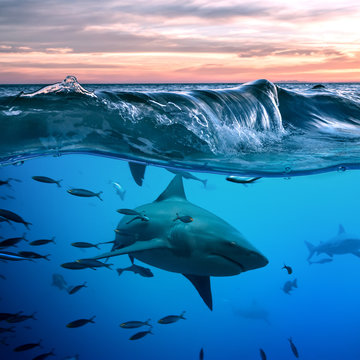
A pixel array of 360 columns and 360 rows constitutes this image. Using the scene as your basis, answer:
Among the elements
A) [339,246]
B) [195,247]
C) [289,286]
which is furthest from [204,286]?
[339,246]

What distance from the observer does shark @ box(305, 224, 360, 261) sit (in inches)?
259

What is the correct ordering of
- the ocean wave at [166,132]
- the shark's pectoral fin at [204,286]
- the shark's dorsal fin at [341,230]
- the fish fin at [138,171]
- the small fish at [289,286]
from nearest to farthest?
the shark's pectoral fin at [204,286], the ocean wave at [166,132], the small fish at [289,286], the shark's dorsal fin at [341,230], the fish fin at [138,171]

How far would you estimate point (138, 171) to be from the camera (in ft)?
23.7

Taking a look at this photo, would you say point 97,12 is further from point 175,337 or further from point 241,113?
point 175,337

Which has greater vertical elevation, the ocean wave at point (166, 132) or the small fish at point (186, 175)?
the ocean wave at point (166, 132)

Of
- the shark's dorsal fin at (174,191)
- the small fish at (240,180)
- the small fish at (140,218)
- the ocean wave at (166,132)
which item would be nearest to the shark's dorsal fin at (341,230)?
the ocean wave at (166,132)

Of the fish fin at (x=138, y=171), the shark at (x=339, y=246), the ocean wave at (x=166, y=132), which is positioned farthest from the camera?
the fish fin at (x=138, y=171)

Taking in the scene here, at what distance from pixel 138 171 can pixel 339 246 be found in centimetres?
417

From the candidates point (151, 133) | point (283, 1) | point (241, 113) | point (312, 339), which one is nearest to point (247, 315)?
point (312, 339)

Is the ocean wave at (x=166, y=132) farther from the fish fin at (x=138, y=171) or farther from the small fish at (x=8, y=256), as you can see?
the small fish at (x=8, y=256)

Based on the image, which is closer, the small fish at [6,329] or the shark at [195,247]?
the shark at [195,247]

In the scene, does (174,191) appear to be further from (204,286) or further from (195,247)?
(204,286)

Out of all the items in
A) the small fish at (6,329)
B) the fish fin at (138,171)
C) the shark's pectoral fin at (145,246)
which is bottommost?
the small fish at (6,329)

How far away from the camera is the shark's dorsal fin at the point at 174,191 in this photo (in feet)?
18.5
